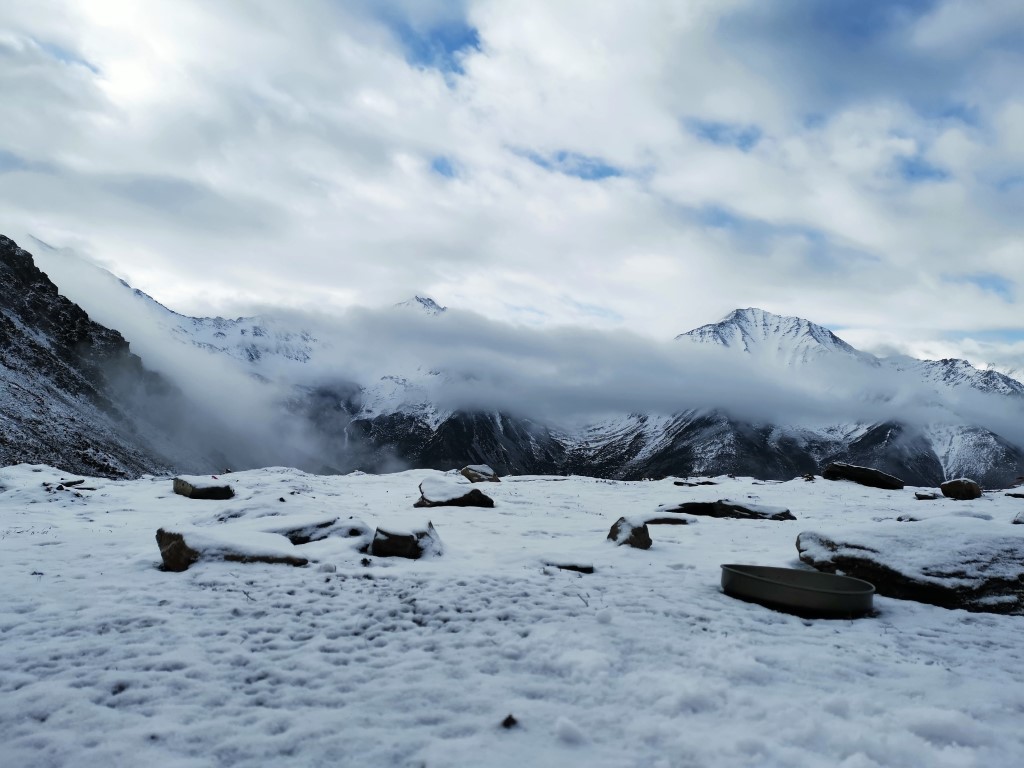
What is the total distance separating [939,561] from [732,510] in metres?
11.1

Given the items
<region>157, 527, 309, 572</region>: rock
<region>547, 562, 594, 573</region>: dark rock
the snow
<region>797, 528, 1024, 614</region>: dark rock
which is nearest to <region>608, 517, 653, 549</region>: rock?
<region>547, 562, 594, 573</region>: dark rock

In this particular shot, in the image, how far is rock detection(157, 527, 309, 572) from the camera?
1062cm

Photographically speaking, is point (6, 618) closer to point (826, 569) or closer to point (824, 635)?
point (824, 635)

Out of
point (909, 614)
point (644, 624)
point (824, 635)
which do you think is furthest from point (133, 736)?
point (909, 614)

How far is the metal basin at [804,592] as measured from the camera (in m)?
9.27

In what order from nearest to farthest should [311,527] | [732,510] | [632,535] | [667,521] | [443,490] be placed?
[311,527]
[632,535]
[667,521]
[732,510]
[443,490]

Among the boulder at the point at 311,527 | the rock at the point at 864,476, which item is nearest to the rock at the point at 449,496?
the boulder at the point at 311,527

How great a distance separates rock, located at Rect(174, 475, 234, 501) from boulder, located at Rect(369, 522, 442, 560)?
A: 13.5 m

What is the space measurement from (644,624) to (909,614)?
188 inches

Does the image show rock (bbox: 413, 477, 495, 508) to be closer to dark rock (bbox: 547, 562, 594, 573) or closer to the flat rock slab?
dark rock (bbox: 547, 562, 594, 573)

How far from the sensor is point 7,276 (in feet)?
410

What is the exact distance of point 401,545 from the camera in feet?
40.5

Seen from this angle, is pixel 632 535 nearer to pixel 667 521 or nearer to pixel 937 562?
pixel 667 521

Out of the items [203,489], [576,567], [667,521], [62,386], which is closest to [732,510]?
[667,521]
